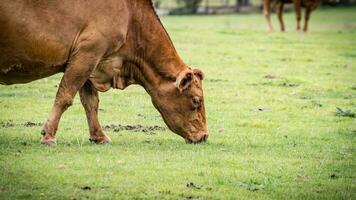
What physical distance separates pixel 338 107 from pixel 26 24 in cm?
816

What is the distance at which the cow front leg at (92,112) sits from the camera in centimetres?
1317

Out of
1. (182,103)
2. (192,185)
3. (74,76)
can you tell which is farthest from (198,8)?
(192,185)

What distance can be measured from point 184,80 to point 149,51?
69 cm

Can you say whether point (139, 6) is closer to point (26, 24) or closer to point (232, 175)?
point (26, 24)

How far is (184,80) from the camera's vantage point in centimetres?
1315

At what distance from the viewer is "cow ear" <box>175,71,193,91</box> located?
13086 mm

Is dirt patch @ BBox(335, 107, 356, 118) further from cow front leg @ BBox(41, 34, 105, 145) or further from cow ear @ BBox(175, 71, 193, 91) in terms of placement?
cow front leg @ BBox(41, 34, 105, 145)

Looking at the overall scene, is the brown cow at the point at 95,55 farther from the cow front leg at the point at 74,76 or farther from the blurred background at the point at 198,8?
the blurred background at the point at 198,8

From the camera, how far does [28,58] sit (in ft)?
39.7

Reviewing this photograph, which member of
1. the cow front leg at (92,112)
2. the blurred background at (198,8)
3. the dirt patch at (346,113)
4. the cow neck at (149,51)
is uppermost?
the cow neck at (149,51)

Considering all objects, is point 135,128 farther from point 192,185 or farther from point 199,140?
point 192,185

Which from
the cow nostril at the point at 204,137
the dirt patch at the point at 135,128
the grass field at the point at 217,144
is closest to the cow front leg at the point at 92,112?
the grass field at the point at 217,144

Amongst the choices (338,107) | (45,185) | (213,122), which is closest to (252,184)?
(45,185)

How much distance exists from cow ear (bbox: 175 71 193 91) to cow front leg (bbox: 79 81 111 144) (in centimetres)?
128
